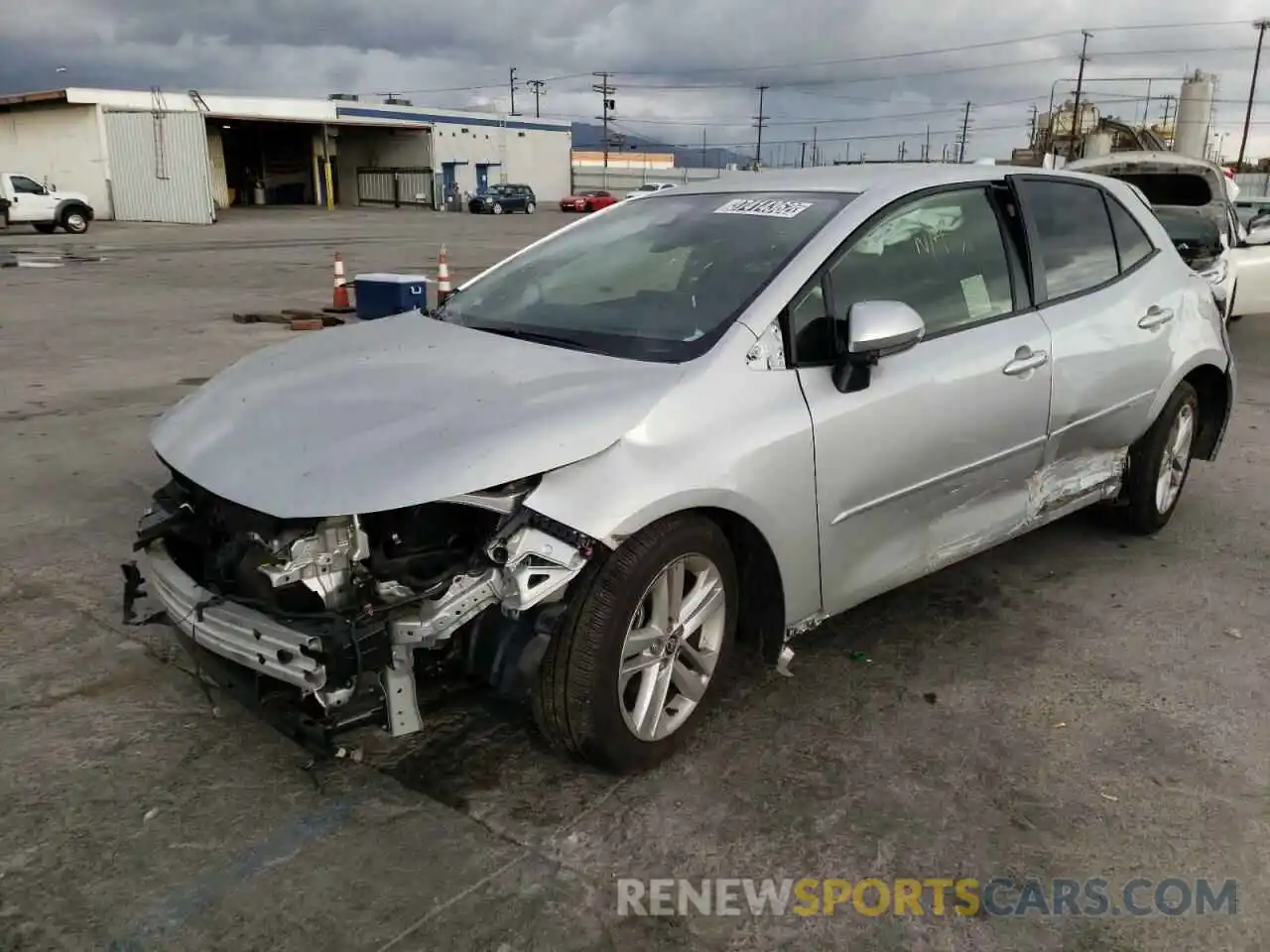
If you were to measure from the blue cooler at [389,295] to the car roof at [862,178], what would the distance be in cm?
713

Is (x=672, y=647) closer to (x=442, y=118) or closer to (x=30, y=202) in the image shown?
(x=30, y=202)

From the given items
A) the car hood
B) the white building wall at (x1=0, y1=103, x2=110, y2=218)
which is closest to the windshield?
the car hood

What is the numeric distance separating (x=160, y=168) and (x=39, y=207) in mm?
10268

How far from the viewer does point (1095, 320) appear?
4.21 meters

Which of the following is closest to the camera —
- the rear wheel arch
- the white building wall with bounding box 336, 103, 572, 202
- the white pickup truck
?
the rear wheel arch

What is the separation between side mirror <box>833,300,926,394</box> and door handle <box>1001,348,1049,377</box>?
26.5 inches

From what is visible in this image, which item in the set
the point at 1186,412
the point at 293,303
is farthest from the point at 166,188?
the point at 1186,412

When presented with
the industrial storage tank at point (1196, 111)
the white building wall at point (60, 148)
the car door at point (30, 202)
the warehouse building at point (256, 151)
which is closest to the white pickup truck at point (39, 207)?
the car door at point (30, 202)

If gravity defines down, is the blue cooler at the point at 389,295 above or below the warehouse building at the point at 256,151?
below

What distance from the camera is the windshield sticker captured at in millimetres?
3590

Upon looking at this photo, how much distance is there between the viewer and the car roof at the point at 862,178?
3.72m

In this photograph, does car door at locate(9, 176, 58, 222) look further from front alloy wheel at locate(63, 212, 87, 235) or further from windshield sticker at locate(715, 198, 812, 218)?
windshield sticker at locate(715, 198, 812, 218)

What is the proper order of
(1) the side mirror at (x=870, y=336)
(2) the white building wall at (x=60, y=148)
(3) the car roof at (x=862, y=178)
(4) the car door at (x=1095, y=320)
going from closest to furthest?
(1) the side mirror at (x=870, y=336)
(3) the car roof at (x=862, y=178)
(4) the car door at (x=1095, y=320)
(2) the white building wall at (x=60, y=148)

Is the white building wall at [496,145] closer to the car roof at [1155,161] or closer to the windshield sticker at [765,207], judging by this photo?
the car roof at [1155,161]
